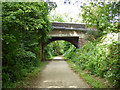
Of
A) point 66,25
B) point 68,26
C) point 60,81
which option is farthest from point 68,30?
point 60,81

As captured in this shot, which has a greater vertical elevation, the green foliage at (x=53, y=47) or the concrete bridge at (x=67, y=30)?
the concrete bridge at (x=67, y=30)

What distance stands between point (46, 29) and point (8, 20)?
7.03 meters

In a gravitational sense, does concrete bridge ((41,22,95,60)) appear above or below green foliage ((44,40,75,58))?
above

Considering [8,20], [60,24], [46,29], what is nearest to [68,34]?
[60,24]

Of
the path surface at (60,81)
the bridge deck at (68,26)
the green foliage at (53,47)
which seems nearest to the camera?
the path surface at (60,81)

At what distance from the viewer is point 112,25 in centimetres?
409

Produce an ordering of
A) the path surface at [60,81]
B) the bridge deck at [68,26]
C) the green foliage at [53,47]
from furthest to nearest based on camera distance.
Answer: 1. the green foliage at [53,47]
2. the bridge deck at [68,26]
3. the path surface at [60,81]

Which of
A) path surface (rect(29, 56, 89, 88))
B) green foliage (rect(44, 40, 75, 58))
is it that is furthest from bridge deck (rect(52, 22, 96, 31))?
path surface (rect(29, 56, 89, 88))

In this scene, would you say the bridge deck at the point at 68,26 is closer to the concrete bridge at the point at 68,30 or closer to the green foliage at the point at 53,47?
the concrete bridge at the point at 68,30

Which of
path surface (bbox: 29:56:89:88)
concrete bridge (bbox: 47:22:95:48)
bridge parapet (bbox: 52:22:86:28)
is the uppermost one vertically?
bridge parapet (bbox: 52:22:86:28)

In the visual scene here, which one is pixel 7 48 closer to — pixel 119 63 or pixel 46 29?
pixel 119 63

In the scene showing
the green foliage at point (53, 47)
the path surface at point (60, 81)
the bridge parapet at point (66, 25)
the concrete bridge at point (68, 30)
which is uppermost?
the bridge parapet at point (66, 25)

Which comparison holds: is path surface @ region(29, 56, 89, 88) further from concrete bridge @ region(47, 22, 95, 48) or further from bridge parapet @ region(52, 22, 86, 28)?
bridge parapet @ region(52, 22, 86, 28)

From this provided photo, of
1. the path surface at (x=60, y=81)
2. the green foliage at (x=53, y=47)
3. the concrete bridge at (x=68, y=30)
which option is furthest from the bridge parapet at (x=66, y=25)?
the path surface at (x=60, y=81)
